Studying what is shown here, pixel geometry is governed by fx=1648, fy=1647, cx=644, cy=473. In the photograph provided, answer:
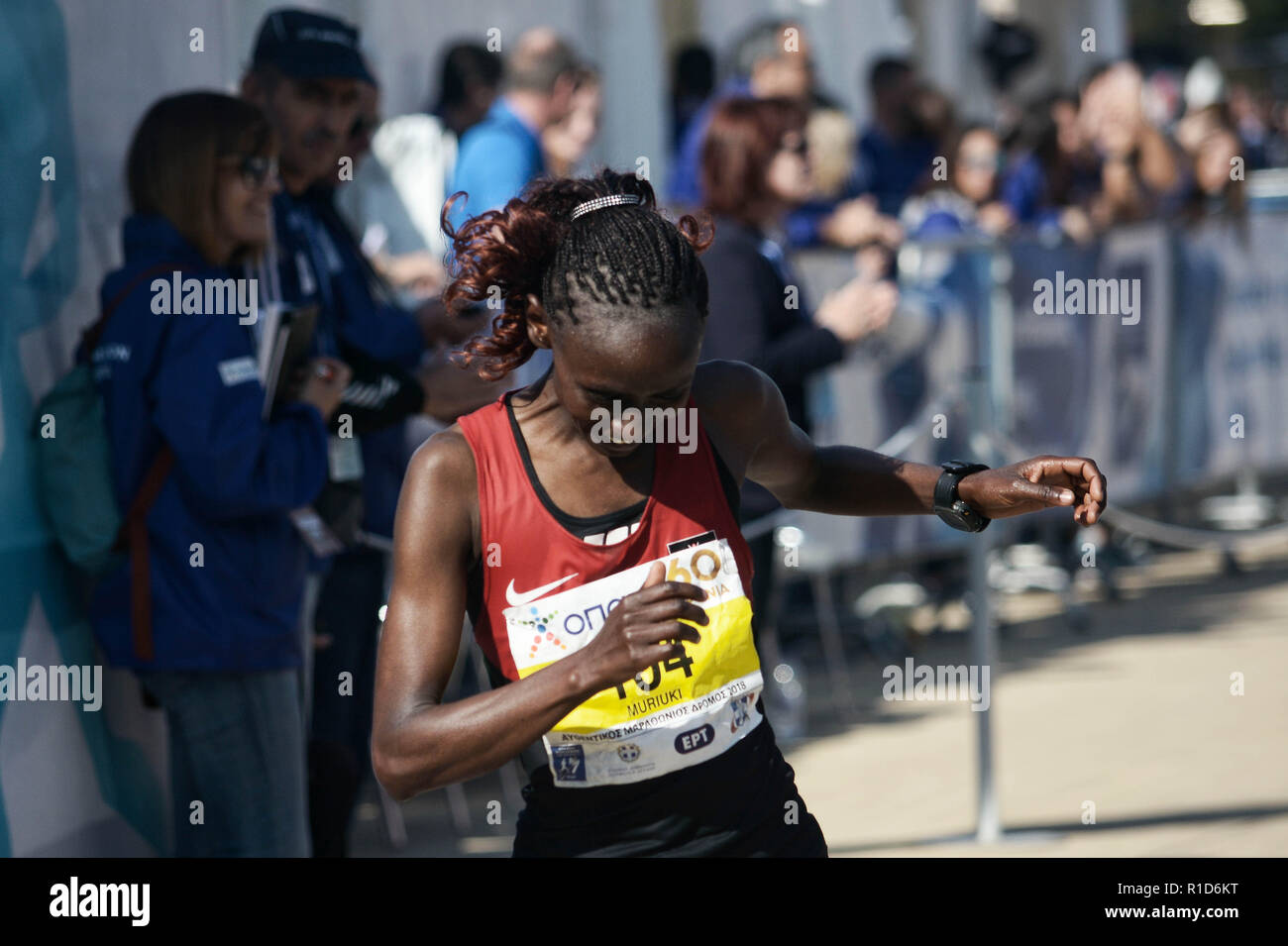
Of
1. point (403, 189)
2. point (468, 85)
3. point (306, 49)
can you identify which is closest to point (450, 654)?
point (306, 49)

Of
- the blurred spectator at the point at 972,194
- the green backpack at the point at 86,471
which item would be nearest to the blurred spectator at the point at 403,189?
the blurred spectator at the point at 972,194

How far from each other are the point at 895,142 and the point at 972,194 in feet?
2.20

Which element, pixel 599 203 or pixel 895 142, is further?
pixel 895 142

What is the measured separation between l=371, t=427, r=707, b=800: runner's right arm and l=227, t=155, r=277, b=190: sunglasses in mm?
1693

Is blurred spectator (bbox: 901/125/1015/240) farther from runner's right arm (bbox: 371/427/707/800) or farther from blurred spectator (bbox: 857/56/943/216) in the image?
runner's right arm (bbox: 371/427/707/800)

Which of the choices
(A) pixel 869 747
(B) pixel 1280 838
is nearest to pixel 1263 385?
(A) pixel 869 747

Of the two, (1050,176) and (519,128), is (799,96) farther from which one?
(1050,176)

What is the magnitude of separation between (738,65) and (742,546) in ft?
20.9

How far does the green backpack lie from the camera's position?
3918 mm

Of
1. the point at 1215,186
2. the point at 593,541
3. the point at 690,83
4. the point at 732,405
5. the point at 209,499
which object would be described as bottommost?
the point at 209,499

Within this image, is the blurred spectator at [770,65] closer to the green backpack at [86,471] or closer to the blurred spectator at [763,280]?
the blurred spectator at [763,280]

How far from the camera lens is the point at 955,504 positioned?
2941 millimetres

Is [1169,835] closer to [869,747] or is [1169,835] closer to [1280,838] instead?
[1280,838]

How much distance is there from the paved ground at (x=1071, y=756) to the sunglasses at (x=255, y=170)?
2.59 m
